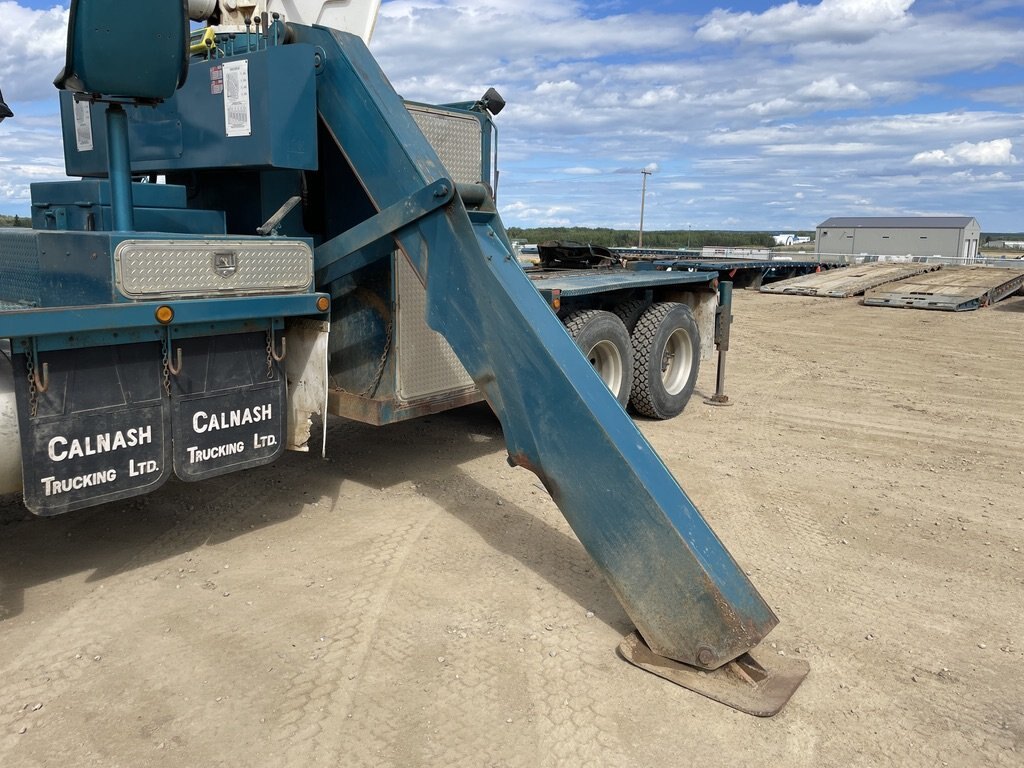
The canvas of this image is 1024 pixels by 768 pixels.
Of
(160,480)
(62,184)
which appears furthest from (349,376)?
(62,184)

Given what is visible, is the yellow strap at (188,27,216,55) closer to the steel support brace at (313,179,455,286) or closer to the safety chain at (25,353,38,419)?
the steel support brace at (313,179,455,286)

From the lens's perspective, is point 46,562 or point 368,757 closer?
point 368,757

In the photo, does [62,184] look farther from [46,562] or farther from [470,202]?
[470,202]

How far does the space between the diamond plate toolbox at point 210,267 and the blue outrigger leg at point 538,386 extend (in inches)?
13.9

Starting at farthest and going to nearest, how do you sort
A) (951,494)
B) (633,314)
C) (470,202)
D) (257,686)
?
(633,314) < (951,494) < (470,202) < (257,686)

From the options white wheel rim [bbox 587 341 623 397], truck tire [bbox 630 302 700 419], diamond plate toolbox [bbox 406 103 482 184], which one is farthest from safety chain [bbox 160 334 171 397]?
truck tire [bbox 630 302 700 419]

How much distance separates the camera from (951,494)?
17.5 feet

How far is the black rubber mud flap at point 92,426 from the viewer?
318cm

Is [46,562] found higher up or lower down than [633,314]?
lower down

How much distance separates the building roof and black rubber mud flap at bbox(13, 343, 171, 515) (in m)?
58.3

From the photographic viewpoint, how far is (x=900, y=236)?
55875 millimetres

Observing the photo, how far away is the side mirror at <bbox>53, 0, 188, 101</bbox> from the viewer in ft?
10.5

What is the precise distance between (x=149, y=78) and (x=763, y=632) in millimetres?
3267

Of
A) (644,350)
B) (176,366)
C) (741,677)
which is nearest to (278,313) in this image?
(176,366)
